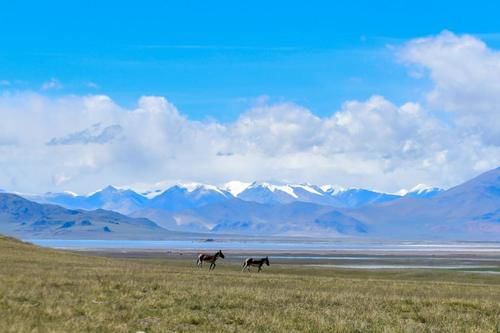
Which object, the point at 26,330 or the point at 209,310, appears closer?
the point at 26,330

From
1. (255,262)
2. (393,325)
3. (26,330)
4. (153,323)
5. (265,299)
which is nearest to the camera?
(26,330)

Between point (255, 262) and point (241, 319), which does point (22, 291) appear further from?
point (255, 262)

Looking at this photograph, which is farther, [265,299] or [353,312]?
[265,299]

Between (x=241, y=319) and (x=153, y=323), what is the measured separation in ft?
8.13

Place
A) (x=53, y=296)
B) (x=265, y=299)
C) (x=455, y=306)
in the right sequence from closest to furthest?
(x=53, y=296)
(x=265, y=299)
(x=455, y=306)

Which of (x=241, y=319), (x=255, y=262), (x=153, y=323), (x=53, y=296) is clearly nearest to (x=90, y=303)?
(x=53, y=296)

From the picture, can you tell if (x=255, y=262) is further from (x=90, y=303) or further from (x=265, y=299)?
(x=90, y=303)

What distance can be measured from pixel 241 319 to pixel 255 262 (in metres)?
40.9

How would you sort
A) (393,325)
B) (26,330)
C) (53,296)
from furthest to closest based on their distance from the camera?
1. (53,296)
2. (393,325)
3. (26,330)

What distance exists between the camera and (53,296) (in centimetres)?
2162

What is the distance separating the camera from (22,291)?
22.1 m

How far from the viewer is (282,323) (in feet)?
62.8

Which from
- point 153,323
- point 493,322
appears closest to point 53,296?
point 153,323

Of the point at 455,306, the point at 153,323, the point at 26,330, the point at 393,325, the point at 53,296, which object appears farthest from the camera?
the point at 455,306
